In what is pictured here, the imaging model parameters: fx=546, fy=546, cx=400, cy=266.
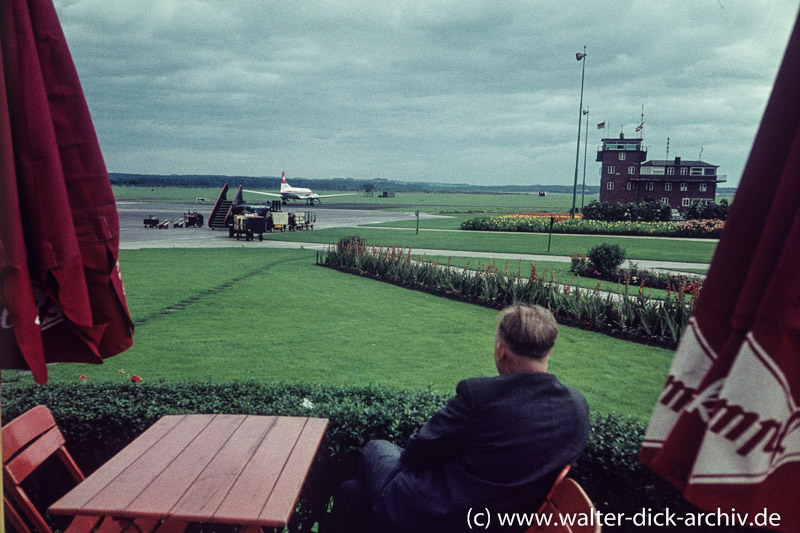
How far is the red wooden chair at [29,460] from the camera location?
8.47 feet

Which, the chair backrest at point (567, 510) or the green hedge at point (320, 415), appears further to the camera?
the green hedge at point (320, 415)

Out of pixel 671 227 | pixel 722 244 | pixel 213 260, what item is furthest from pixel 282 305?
pixel 671 227

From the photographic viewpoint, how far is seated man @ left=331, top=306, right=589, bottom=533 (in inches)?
89.4

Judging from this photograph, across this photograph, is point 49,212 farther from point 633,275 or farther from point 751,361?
point 633,275

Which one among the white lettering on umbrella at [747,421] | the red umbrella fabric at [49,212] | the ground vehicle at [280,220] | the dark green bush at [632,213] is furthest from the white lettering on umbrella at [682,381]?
the dark green bush at [632,213]

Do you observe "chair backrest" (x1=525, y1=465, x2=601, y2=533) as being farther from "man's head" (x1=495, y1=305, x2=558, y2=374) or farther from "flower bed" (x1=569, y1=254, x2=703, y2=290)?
"flower bed" (x1=569, y1=254, x2=703, y2=290)

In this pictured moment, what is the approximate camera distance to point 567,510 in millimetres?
2107

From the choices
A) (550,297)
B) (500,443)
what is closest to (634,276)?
(550,297)

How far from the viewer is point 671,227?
3234cm

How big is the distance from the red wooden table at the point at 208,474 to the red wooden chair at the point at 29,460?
0.22 metres

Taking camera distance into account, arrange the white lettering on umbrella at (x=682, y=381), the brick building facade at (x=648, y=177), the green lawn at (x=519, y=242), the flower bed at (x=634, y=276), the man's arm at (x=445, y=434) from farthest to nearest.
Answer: the brick building facade at (x=648, y=177) < the green lawn at (x=519, y=242) < the flower bed at (x=634, y=276) < the man's arm at (x=445, y=434) < the white lettering on umbrella at (x=682, y=381)

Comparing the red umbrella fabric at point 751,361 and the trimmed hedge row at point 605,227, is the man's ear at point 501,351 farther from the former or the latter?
the trimmed hedge row at point 605,227

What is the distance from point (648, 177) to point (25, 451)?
7481cm

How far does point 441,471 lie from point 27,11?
235cm
